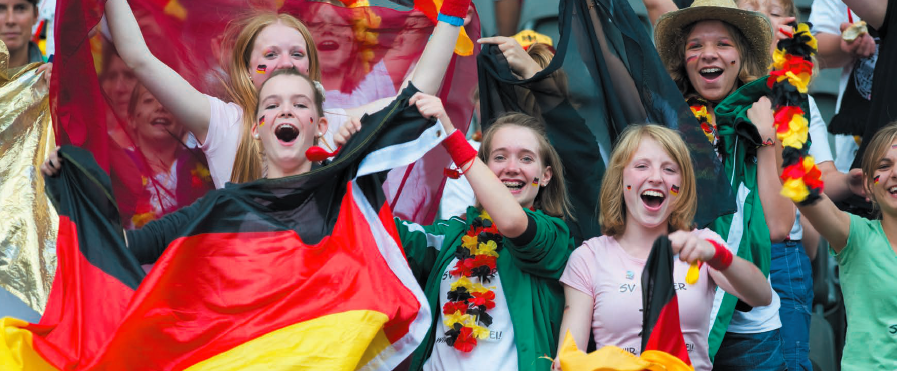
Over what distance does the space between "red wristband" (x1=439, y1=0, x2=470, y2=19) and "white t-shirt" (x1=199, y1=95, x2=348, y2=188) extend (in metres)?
0.98

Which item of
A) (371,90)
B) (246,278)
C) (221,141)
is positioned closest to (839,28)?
(371,90)

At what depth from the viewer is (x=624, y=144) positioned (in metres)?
4.33

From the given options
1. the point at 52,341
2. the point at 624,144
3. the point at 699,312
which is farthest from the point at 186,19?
the point at 699,312

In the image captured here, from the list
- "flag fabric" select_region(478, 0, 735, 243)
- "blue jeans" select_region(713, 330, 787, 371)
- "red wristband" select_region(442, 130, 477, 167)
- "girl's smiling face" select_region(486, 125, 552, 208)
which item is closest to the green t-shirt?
"blue jeans" select_region(713, 330, 787, 371)

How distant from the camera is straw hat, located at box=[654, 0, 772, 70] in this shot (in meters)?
4.91

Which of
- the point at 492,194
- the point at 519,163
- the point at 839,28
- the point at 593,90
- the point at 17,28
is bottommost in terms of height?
the point at 492,194

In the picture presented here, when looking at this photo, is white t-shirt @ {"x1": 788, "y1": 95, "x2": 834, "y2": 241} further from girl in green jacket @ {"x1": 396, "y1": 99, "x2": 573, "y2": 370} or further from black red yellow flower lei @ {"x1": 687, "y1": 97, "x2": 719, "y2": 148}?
girl in green jacket @ {"x1": 396, "y1": 99, "x2": 573, "y2": 370}

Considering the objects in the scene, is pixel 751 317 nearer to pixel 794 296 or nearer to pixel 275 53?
pixel 794 296

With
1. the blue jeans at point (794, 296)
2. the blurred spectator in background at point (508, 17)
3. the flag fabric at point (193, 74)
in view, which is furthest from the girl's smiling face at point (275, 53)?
the blurred spectator in background at point (508, 17)

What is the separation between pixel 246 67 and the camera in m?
4.73

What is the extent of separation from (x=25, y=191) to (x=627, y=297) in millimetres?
2599

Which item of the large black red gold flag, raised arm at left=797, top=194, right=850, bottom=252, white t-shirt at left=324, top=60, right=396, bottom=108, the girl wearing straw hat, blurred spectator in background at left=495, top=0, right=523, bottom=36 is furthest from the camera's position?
blurred spectator in background at left=495, top=0, right=523, bottom=36

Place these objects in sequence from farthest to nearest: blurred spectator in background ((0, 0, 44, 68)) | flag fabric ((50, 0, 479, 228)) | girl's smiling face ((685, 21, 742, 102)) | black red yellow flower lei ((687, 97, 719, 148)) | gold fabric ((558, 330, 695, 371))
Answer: blurred spectator in background ((0, 0, 44, 68))
girl's smiling face ((685, 21, 742, 102))
black red yellow flower lei ((687, 97, 719, 148))
flag fabric ((50, 0, 479, 228))
gold fabric ((558, 330, 695, 371))

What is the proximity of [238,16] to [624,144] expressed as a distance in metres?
1.81
